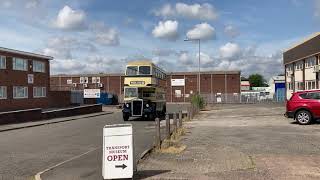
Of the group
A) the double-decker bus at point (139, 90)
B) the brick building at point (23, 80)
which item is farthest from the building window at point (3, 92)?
the double-decker bus at point (139, 90)

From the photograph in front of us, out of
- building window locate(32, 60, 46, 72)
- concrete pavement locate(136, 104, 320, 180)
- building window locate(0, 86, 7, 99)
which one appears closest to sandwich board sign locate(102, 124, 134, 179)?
concrete pavement locate(136, 104, 320, 180)

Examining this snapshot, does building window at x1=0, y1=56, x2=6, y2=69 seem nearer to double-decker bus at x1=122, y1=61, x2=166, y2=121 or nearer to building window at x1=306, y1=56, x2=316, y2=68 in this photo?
double-decker bus at x1=122, y1=61, x2=166, y2=121

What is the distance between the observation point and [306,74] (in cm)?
5062

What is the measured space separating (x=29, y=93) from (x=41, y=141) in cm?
3448

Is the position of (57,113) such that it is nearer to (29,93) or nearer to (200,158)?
(29,93)

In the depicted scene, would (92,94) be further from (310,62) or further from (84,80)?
(84,80)

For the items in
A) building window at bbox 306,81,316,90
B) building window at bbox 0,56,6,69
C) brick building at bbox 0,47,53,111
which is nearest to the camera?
building window at bbox 0,56,6,69

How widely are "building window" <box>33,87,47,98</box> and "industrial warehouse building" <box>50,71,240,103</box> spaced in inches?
1297

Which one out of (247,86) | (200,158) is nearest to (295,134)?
(200,158)

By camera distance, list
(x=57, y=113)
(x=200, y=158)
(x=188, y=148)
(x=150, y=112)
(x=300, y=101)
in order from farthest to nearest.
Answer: (x=57, y=113)
(x=150, y=112)
(x=300, y=101)
(x=188, y=148)
(x=200, y=158)

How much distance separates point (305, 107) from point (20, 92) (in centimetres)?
3425

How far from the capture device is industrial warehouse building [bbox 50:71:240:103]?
92.6 metres

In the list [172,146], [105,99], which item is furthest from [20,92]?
[172,146]

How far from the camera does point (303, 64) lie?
171 feet
